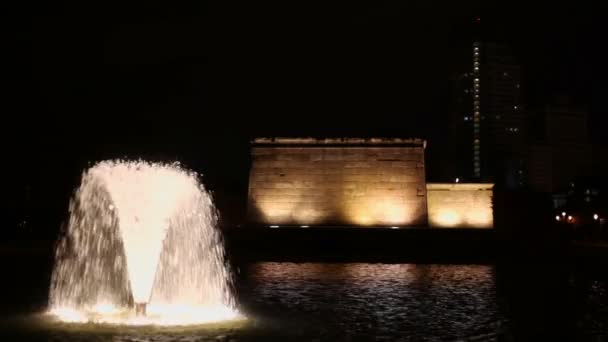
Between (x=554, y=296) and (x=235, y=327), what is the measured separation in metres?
7.10

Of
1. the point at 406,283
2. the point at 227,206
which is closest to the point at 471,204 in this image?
the point at 227,206

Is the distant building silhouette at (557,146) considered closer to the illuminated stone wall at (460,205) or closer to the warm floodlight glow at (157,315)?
the illuminated stone wall at (460,205)

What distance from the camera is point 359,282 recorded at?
16.0 m

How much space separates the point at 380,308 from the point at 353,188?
1588 centimetres

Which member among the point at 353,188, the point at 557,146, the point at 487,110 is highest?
the point at 487,110

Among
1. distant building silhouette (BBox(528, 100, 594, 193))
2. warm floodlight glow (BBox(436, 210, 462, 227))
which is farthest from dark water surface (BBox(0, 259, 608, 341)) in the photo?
distant building silhouette (BBox(528, 100, 594, 193))

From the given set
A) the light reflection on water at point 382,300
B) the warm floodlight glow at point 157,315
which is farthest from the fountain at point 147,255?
the light reflection on water at point 382,300

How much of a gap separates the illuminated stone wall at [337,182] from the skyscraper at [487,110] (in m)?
74.9

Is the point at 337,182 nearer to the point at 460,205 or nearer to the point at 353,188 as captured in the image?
the point at 353,188

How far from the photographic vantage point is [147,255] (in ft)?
36.9

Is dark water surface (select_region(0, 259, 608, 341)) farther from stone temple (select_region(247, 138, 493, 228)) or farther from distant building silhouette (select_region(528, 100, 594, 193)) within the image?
distant building silhouette (select_region(528, 100, 594, 193))

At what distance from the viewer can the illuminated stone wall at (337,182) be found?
27625 mm

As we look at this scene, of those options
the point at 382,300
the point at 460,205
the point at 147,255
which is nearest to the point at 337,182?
the point at 460,205

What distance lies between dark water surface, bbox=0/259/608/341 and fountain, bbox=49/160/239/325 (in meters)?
0.57
